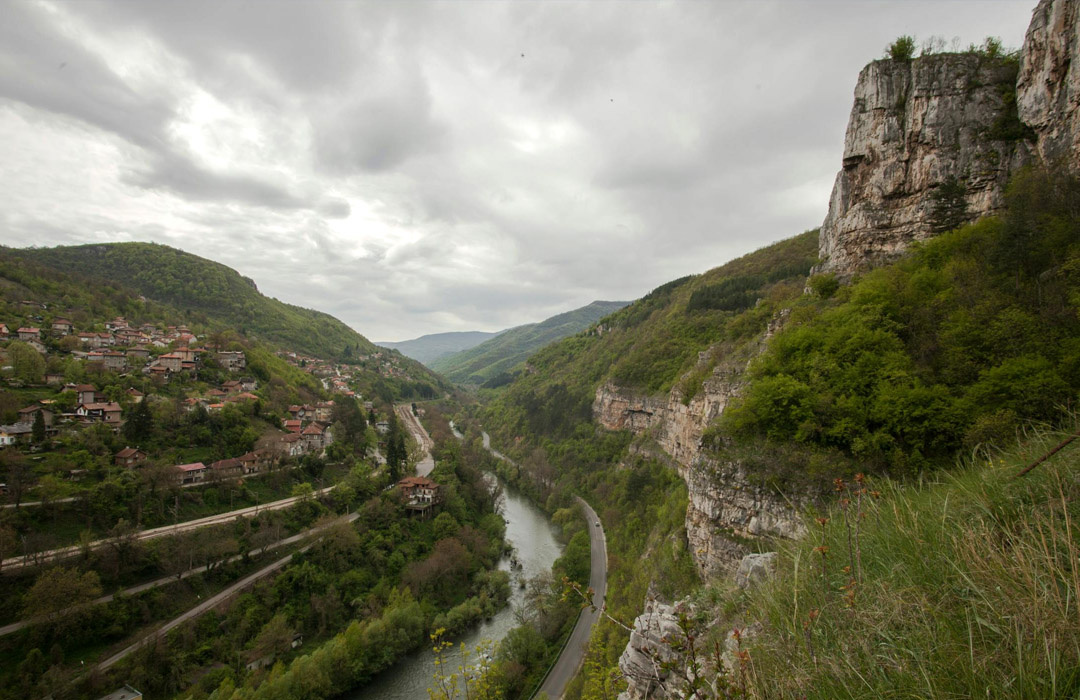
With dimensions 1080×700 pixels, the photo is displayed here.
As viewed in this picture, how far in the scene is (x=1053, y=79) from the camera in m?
12.2

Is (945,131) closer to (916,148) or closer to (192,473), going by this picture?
(916,148)

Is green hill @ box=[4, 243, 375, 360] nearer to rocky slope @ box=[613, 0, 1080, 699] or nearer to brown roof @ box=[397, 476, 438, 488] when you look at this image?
brown roof @ box=[397, 476, 438, 488]

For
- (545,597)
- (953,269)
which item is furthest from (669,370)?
(953,269)

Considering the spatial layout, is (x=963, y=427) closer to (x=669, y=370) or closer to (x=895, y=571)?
(x=895, y=571)

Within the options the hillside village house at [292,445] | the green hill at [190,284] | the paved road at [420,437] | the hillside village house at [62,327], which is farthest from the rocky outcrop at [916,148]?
the green hill at [190,284]

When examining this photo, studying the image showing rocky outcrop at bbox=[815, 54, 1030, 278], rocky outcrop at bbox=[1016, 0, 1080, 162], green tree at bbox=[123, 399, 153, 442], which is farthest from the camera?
green tree at bbox=[123, 399, 153, 442]

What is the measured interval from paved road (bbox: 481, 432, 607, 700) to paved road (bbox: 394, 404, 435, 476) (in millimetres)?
16658

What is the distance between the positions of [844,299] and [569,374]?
165 feet

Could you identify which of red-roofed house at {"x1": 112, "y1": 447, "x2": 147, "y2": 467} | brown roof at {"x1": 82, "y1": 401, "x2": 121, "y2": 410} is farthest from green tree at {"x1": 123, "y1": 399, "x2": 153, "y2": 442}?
red-roofed house at {"x1": 112, "y1": 447, "x2": 147, "y2": 467}

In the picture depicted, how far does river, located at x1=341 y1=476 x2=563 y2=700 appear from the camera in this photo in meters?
17.8

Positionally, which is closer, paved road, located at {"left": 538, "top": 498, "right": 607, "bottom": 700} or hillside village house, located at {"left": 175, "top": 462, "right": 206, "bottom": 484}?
paved road, located at {"left": 538, "top": 498, "right": 607, "bottom": 700}

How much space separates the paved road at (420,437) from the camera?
132 ft

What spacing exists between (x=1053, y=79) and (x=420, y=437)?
5504cm

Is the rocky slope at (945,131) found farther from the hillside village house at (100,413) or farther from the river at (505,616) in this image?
the hillside village house at (100,413)
